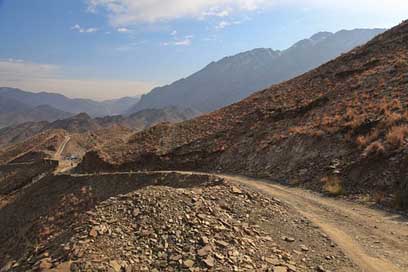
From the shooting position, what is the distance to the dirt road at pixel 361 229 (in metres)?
9.12

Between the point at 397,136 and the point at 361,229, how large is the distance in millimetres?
6464

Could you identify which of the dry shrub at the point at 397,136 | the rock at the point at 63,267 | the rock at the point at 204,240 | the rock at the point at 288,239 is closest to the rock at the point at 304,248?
the rock at the point at 288,239

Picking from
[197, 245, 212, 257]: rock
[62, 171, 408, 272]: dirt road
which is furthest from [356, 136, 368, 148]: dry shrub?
[197, 245, 212, 257]: rock

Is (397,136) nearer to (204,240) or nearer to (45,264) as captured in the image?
(204,240)

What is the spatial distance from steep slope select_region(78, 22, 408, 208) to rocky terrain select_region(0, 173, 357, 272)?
449 cm

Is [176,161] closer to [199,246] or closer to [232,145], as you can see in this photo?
[232,145]

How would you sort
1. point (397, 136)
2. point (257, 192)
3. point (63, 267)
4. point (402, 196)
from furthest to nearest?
point (397, 136)
point (257, 192)
point (402, 196)
point (63, 267)

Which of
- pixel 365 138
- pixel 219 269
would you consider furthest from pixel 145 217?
pixel 365 138

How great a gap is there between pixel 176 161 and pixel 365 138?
14954mm

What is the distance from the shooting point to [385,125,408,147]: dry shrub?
15.5 meters

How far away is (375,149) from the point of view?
1598 centimetres

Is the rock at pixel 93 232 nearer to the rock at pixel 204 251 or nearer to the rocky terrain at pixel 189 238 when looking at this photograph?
the rocky terrain at pixel 189 238

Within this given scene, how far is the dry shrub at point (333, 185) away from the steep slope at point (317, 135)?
0.04 meters

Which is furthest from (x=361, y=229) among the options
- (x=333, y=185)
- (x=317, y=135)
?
(x=317, y=135)
